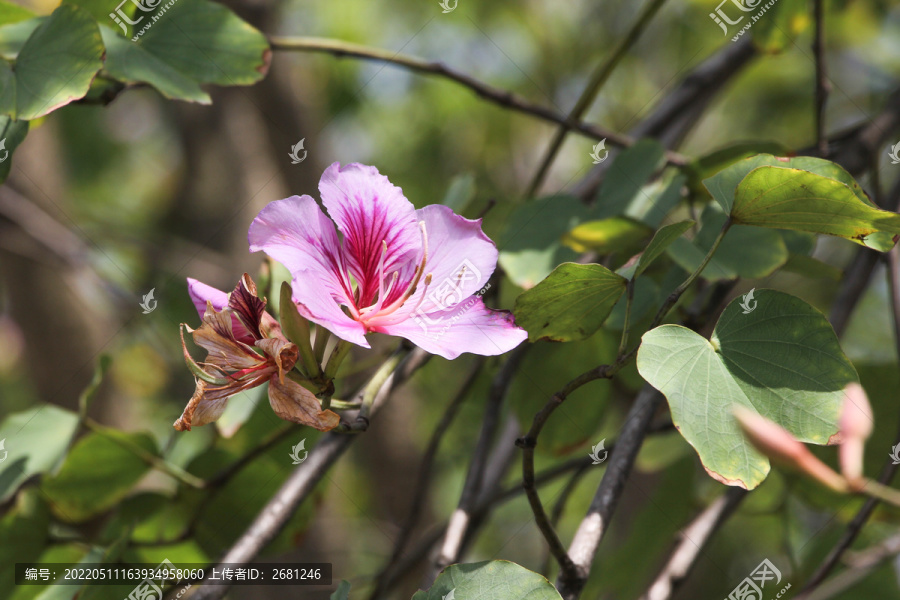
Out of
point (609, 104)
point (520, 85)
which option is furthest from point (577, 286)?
point (520, 85)

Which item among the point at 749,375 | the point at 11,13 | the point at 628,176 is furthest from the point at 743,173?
→ the point at 11,13

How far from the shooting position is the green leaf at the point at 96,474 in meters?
0.98

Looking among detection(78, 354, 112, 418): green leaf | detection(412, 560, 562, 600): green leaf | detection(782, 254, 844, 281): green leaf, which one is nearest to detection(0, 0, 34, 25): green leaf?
detection(78, 354, 112, 418): green leaf

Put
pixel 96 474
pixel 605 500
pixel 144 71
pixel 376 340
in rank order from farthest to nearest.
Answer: pixel 376 340, pixel 96 474, pixel 144 71, pixel 605 500

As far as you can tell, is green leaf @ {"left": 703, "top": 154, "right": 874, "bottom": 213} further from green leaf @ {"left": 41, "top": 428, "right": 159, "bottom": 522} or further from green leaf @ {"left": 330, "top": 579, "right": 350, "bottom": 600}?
green leaf @ {"left": 41, "top": 428, "right": 159, "bottom": 522}

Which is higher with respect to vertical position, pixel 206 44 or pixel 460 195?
pixel 206 44

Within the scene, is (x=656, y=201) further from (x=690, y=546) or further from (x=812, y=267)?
(x=690, y=546)

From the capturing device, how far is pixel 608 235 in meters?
0.81

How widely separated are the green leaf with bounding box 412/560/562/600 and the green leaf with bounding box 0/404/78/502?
62 cm

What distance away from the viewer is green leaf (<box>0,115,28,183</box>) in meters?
0.70

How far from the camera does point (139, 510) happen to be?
1.01 meters

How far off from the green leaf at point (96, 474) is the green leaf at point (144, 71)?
482 mm

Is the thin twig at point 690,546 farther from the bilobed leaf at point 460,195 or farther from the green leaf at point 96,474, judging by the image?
the green leaf at point 96,474

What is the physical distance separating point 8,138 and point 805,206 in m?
0.77
